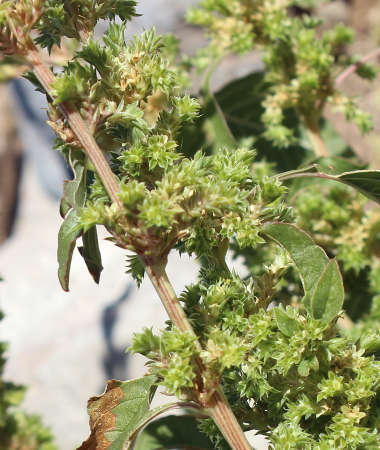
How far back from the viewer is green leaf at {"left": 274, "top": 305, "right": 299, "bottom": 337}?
0.55 m

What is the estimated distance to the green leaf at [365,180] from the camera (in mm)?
620

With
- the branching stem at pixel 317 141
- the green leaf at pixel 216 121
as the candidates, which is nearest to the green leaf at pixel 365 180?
the green leaf at pixel 216 121

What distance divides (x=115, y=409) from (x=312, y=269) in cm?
23

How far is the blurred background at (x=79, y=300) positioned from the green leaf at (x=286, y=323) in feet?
4.91

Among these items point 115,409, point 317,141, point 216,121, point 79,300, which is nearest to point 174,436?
point 115,409

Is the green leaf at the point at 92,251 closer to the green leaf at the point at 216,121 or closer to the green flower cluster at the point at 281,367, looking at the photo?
the green flower cluster at the point at 281,367

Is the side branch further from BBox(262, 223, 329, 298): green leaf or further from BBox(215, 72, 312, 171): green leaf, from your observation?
BBox(215, 72, 312, 171): green leaf

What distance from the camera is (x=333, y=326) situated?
0.58 m

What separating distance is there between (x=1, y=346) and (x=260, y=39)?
0.71 meters

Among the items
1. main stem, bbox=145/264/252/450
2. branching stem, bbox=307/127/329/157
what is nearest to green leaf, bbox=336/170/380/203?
main stem, bbox=145/264/252/450

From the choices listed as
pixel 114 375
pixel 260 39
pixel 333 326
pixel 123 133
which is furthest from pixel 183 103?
pixel 114 375

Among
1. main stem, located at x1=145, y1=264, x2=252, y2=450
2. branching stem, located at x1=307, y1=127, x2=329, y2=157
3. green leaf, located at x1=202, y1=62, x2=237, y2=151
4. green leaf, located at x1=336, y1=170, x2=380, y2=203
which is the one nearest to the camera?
main stem, located at x1=145, y1=264, x2=252, y2=450

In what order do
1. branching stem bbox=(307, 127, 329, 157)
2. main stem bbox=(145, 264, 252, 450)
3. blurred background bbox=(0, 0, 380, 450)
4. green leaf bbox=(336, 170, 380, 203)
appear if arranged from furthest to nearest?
blurred background bbox=(0, 0, 380, 450) < branching stem bbox=(307, 127, 329, 157) < green leaf bbox=(336, 170, 380, 203) < main stem bbox=(145, 264, 252, 450)

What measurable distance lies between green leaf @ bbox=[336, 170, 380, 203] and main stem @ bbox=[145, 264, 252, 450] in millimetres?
225
